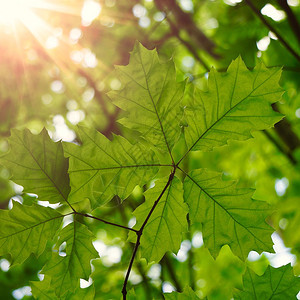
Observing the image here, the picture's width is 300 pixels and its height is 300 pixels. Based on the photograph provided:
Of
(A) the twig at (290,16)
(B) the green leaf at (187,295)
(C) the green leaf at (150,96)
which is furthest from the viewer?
(A) the twig at (290,16)

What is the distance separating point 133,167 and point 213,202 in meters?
0.22

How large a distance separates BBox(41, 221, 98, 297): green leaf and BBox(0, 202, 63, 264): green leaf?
44 mm

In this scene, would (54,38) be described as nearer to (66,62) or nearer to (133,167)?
(66,62)

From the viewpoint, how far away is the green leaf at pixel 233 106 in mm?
768

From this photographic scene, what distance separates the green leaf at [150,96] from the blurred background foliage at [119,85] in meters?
1.34

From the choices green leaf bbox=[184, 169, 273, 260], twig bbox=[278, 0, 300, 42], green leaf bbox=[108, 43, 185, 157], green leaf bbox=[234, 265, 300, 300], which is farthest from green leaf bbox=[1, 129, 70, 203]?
twig bbox=[278, 0, 300, 42]

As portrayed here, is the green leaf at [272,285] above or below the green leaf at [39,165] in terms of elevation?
below

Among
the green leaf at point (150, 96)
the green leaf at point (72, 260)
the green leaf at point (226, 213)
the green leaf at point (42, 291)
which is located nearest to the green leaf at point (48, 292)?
the green leaf at point (42, 291)

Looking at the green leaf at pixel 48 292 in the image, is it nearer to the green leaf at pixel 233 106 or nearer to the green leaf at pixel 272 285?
the green leaf at pixel 272 285

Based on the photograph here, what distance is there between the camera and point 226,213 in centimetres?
82

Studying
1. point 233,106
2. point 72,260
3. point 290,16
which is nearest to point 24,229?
point 72,260

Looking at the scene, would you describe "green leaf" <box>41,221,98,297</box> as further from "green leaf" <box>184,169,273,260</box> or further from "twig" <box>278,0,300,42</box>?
"twig" <box>278,0,300,42</box>

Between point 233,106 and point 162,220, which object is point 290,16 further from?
point 162,220

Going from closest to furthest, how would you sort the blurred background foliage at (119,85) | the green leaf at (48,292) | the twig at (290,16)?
the green leaf at (48,292) → the twig at (290,16) → the blurred background foliage at (119,85)
